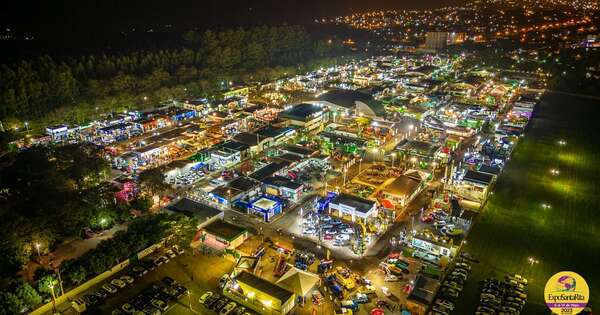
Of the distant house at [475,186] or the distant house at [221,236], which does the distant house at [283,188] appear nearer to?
the distant house at [221,236]

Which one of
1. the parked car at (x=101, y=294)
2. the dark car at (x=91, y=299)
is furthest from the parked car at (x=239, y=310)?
the dark car at (x=91, y=299)

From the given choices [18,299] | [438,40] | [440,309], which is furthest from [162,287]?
[438,40]

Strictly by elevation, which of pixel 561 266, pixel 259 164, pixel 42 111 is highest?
pixel 42 111

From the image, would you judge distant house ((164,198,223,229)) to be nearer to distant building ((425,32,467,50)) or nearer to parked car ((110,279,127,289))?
parked car ((110,279,127,289))

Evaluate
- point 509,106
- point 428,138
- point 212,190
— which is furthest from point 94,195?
point 509,106

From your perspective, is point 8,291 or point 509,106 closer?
point 8,291

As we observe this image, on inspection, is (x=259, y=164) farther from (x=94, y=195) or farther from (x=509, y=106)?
(x=509, y=106)

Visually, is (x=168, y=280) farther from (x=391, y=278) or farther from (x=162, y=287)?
(x=391, y=278)
